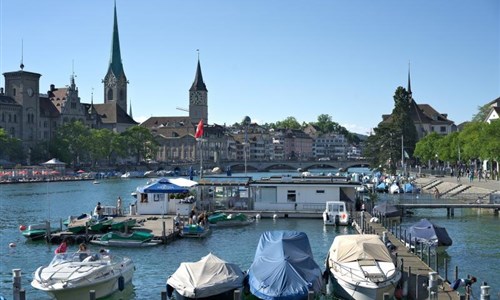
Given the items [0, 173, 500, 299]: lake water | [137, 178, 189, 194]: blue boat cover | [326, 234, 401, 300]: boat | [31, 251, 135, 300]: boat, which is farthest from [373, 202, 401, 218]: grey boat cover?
[31, 251, 135, 300]: boat

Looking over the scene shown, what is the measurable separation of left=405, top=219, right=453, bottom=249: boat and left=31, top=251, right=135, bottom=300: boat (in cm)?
1774

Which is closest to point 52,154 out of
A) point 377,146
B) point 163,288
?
point 377,146

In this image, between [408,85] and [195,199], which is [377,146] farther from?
[195,199]

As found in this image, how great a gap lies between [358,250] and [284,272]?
400 cm

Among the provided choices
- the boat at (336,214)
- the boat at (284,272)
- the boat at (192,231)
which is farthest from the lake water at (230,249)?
the boat at (284,272)

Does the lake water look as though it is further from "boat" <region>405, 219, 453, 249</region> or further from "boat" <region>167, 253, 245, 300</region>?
"boat" <region>167, 253, 245, 300</region>

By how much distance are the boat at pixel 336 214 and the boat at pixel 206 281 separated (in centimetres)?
2780

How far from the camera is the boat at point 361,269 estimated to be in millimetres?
27719

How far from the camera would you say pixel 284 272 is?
2748 centimetres

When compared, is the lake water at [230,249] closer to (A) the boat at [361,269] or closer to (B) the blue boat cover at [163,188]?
(A) the boat at [361,269]

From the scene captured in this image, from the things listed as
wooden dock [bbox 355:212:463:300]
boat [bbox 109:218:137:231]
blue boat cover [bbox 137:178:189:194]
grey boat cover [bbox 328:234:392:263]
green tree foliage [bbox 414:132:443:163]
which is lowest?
wooden dock [bbox 355:212:463:300]

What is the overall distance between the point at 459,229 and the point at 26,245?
32.5m

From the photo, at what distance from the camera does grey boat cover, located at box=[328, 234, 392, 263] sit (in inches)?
1163

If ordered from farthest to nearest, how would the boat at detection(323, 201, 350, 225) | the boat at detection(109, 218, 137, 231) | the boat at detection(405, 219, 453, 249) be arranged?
1. the boat at detection(323, 201, 350, 225)
2. the boat at detection(109, 218, 137, 231)
3. the boat at detection(405, 219, 453, 249)
